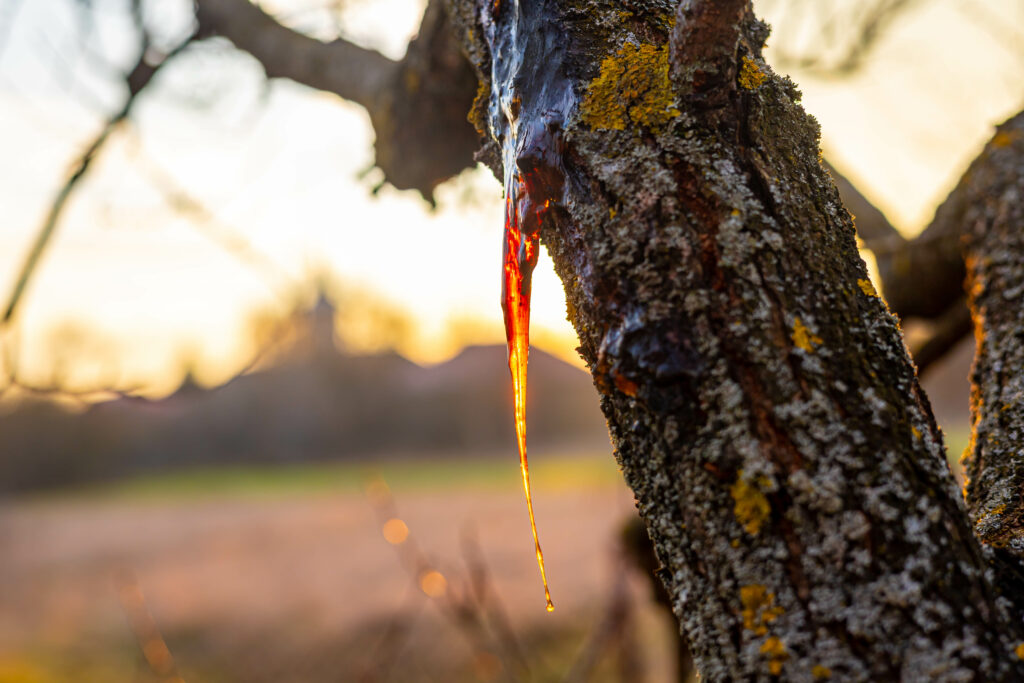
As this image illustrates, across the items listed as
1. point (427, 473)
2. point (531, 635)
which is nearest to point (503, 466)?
point (427, 473)

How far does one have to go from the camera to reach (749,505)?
2.30 feet

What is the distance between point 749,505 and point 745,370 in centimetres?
14

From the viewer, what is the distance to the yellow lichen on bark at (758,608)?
689 millimetres

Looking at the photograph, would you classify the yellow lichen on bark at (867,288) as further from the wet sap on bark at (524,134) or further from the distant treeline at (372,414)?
the distant treeline at (372,414)

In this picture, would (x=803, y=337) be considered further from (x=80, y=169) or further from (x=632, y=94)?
(x=80, y=169)

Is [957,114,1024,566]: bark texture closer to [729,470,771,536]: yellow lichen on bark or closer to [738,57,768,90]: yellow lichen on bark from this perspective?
[729,470,771,536]: yellow lichen on bark

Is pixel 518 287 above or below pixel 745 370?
below

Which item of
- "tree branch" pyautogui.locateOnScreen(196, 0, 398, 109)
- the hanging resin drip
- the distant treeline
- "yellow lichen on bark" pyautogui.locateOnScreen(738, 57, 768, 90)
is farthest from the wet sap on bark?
the distant treeline

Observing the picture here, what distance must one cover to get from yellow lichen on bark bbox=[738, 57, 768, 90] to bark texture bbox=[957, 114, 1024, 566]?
65cm

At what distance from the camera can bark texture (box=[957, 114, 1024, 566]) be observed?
0.98m

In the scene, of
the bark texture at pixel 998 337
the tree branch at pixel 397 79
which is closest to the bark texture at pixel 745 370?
the bark texture at pixel 998 337

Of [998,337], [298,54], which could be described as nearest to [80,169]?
[298,54]

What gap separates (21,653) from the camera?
10.9m

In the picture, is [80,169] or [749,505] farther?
[80,169]
